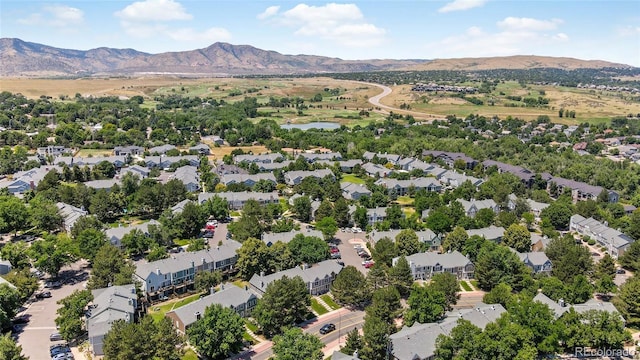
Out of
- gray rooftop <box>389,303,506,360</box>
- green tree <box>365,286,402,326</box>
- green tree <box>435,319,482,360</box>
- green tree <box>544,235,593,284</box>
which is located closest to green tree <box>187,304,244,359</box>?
green tree <box>365,286,402,326</box>

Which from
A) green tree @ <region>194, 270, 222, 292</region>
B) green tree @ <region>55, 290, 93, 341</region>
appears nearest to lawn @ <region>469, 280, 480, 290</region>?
green tree @ <region>194, 270, 222, 292</region>

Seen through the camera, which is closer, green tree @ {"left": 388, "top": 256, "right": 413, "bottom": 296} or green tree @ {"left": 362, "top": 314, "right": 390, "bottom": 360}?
green tree @ {"left": 362, "top": 314, "right": 390, "bottom": 360}

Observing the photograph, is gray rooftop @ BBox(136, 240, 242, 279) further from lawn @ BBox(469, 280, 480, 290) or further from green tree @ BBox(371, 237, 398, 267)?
lawn @ BBox(469, 280, 480, 290)

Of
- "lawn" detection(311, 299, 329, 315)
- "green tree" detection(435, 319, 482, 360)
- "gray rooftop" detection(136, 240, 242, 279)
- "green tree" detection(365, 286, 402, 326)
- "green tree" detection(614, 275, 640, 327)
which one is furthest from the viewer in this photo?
"gray rooftop" detection(136, 240, 242, 279)

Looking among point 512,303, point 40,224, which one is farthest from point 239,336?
point 40,224

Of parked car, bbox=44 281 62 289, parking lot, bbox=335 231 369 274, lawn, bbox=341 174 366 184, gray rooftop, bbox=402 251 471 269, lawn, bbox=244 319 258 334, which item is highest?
gray rooftop, bbox=402 251 471 269

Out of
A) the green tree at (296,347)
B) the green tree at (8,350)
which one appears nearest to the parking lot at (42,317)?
the green tree at (8,350)

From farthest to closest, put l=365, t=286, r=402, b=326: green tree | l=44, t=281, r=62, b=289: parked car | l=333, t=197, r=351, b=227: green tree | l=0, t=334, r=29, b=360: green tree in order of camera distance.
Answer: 1. l=333, t=197, r=351, b=227: green tree
2. l=44, t=281, r=62, b=289: parked car
3. l=365, t=286, r=402, b=326: green tree
4. l=0, t=334, r=29, b=360: green tree

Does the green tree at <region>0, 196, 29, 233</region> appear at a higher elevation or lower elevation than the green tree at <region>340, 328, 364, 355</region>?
higher
